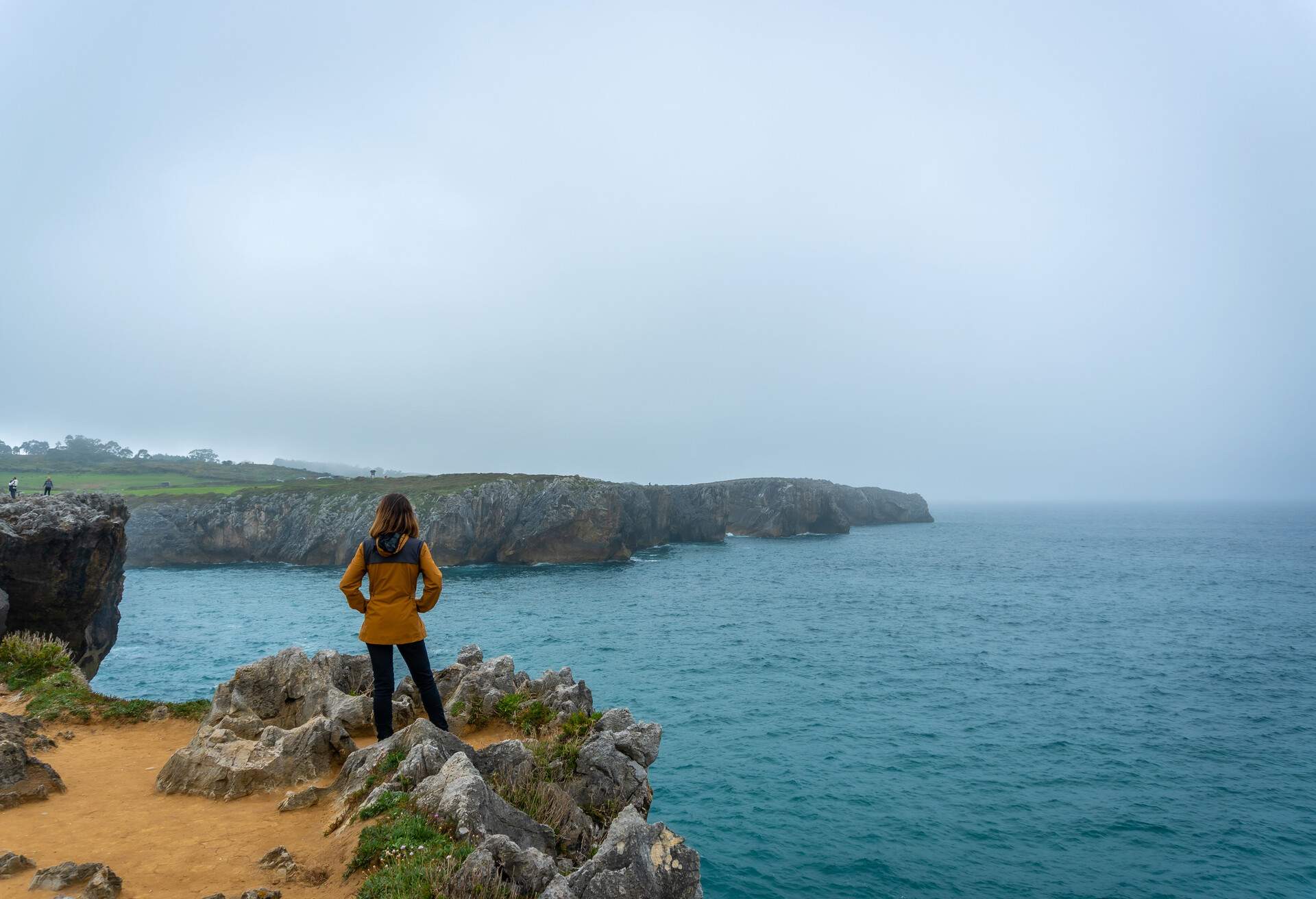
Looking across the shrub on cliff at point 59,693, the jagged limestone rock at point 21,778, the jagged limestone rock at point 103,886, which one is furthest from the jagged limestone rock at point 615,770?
the shrub on cliff at point 59,693

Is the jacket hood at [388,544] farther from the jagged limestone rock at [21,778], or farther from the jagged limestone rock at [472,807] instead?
the jagged limestone rock at [21,778]

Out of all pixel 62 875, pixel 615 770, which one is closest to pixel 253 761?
pixel 62 875

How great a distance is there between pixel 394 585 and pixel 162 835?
173 inches

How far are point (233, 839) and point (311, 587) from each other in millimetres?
64783

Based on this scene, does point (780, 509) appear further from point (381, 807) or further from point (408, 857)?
point (408, 857)

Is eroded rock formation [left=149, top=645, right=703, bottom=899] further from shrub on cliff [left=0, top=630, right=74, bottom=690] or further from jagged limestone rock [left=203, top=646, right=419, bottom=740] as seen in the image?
shrub on cliff [left=0, top=630, right=74, bottom=690]

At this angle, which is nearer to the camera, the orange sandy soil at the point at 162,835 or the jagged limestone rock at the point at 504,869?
the jagged limestone rock at the point at 504,869

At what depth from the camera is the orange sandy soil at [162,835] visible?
23.5 ft

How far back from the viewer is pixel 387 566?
9.43m

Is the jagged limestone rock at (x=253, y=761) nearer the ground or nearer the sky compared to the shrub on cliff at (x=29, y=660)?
nearer the sky

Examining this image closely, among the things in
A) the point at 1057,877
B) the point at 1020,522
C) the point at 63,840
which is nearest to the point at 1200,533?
the point at 1020,522

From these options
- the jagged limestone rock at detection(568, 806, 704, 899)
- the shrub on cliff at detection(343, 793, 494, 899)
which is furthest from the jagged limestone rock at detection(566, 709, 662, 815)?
the shrub on cliff at detection(343, 793, 494, 899)

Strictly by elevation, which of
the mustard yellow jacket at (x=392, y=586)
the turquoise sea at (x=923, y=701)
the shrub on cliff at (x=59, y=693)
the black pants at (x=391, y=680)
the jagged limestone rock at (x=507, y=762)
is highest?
the mustard yellow jacket at (x=392, y=586)

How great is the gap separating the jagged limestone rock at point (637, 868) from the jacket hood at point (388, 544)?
5029 mm
